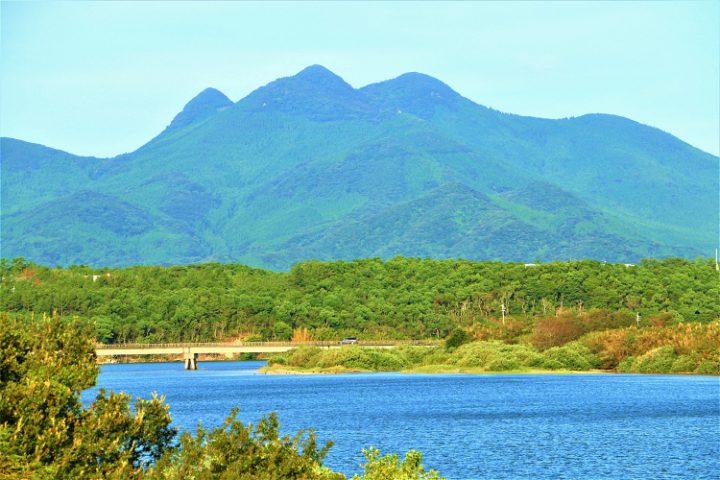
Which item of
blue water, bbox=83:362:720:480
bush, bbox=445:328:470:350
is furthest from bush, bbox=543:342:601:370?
bush, bbox=445:328:470:350

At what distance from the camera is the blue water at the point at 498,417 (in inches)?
2516

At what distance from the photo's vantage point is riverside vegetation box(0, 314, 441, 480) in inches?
1256

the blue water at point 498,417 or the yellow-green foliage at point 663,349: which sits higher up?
the yellow-green foliage at point 663,349

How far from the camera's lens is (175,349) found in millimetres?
197250

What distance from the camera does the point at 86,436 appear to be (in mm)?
32625

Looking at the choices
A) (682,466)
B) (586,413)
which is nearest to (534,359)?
(586,413)

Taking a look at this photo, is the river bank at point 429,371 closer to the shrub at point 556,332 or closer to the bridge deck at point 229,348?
the shrub at point 556,332

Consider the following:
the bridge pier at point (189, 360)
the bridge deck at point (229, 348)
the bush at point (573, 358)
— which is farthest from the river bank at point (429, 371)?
the bridge pier at point (189, 360)

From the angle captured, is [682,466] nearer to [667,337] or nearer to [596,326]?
[667,337]

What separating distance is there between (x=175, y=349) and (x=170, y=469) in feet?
539

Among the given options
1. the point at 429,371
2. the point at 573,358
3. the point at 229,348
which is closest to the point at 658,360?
the point at 573,358

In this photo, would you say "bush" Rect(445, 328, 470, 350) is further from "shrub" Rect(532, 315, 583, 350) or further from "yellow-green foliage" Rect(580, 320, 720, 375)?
"yellow-green foliage" Rect(580, 320, 720, 375)

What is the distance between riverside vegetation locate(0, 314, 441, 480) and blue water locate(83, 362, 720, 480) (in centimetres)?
2614

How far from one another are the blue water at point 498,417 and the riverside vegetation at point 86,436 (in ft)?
85.8
